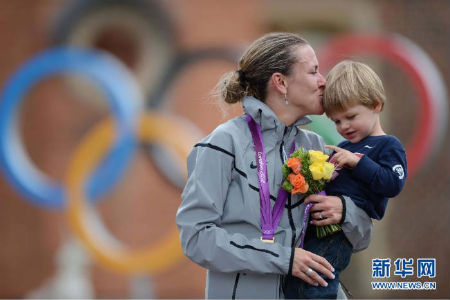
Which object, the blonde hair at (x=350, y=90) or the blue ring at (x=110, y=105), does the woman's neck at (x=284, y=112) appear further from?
the blue ring at (x=110, y=105)

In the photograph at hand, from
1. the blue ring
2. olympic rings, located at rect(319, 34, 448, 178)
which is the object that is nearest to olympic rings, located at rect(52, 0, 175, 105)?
the blue ring

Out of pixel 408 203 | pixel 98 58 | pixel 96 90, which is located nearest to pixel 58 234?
pixel 96 90

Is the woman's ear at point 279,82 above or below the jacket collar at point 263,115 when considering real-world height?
above

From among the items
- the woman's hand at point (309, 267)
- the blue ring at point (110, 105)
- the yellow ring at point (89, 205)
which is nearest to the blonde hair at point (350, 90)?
the woman's hand at point (309, 267)

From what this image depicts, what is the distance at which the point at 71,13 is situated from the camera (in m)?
7.62

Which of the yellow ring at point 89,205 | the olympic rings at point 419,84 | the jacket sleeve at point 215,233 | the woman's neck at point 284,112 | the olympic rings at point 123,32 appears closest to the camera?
the jacket sleeve at point 215,233

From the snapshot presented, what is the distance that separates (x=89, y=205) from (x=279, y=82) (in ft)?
13.7

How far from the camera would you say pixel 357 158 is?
2.42 metres

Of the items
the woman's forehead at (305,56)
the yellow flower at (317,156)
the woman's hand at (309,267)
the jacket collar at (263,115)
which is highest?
the woman's forehead at (305,56)

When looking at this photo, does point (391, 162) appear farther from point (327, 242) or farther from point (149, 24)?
point (149, 24)

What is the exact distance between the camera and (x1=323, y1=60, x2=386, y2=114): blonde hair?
2496mm

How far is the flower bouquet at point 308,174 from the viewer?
2322 millimetres

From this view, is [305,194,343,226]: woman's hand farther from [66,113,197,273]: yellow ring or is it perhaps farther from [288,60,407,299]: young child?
[66,113,197,273]: yellow ring

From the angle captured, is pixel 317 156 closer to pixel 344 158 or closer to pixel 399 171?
pixel 344 158
